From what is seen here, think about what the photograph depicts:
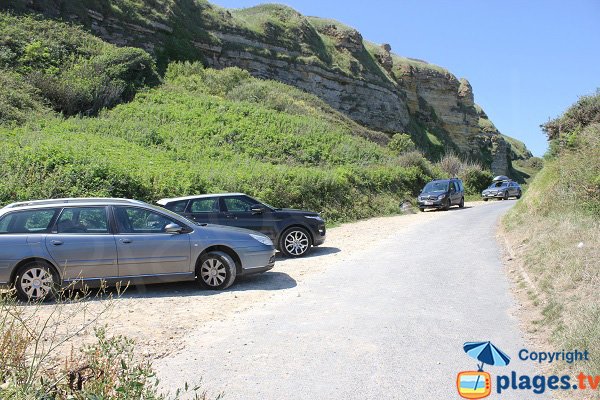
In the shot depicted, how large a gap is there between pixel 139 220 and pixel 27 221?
5.62 feet

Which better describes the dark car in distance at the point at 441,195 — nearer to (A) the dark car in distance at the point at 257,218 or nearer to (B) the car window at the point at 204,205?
(A) the dark car in distance at the point at 257,218

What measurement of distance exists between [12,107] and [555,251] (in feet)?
81.8

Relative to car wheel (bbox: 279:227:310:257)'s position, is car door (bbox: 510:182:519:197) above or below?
above

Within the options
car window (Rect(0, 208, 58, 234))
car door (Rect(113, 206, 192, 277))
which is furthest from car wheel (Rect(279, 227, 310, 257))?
car window (Rect(0, 208, 58, 234))

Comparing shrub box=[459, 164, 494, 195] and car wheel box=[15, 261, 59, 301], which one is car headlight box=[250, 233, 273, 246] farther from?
shrub box=[459, 164, 494, 195]

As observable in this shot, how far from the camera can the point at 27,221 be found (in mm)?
7848

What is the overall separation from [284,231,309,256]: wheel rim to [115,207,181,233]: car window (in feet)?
13.1

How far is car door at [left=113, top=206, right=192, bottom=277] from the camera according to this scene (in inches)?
317

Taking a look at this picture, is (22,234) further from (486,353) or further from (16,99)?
(16,99)

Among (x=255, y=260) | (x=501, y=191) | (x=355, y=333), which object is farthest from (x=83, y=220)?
(x=501, y=191)

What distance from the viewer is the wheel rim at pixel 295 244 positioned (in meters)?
12.0

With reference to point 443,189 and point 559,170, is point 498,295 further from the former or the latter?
point 443,189

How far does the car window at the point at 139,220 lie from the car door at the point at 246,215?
127 inches

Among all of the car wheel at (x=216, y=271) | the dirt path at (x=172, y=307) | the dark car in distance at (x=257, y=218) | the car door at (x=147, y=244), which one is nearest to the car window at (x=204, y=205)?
the dark car in distance at (x=257, y=218)
